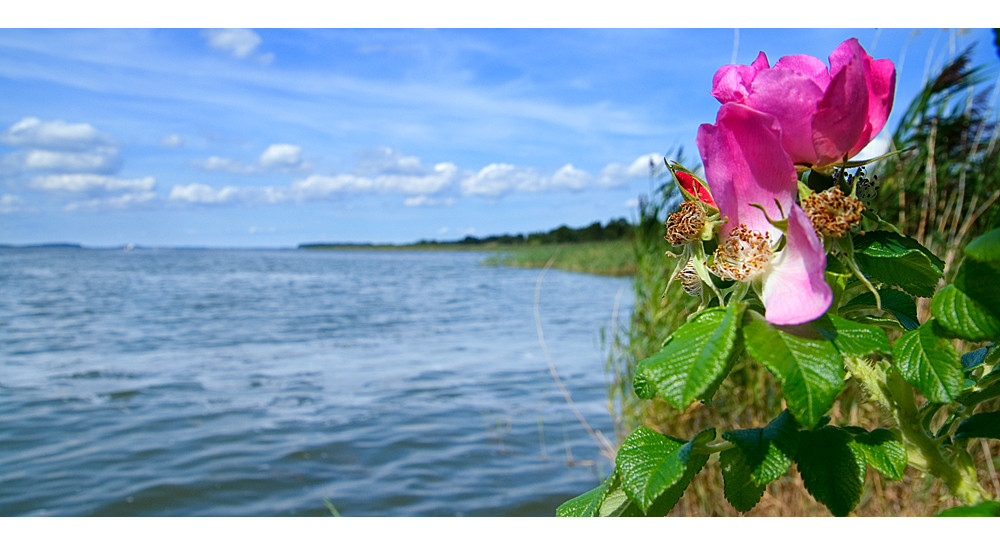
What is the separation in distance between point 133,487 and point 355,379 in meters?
3.36

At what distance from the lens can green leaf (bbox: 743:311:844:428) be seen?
1.55 feet

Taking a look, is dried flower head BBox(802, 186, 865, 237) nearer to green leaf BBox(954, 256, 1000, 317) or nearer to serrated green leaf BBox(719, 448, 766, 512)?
green leaf BBox(954, 256, 1000, 317)

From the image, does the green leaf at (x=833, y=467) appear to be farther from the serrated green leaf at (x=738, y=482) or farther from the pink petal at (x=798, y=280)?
the pink petal at (x=798, y=280)

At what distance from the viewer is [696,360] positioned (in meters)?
0.50

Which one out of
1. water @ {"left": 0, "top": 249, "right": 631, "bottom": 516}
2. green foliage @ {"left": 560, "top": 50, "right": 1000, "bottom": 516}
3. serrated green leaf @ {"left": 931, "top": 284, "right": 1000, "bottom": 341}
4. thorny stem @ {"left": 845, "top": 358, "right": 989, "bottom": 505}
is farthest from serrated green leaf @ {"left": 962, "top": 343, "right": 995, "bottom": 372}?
water @ {"left": 0, "top": 249, "right": 631, "bottom": 516}

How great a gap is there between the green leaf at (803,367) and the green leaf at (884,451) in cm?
16

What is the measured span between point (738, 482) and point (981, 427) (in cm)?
23

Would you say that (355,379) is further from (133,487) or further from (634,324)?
(634,324)

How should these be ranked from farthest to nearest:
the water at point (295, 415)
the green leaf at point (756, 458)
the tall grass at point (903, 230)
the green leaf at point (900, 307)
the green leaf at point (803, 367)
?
1. the water at point (295, 415)
2. the tall grass at point (903, 230)
3. the green leaf at point (900, 307)
4. the green leaf at point (756, 458)
5. the green leaf at point (803, 367)

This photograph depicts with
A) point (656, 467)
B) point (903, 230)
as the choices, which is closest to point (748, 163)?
point (656, 467)

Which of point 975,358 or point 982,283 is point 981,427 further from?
point 982,283

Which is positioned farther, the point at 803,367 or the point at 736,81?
the point at 736,81

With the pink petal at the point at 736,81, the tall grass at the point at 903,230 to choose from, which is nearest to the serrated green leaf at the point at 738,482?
the pink petal at the point at 736,81

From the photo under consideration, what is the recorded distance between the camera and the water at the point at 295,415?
5348mm
